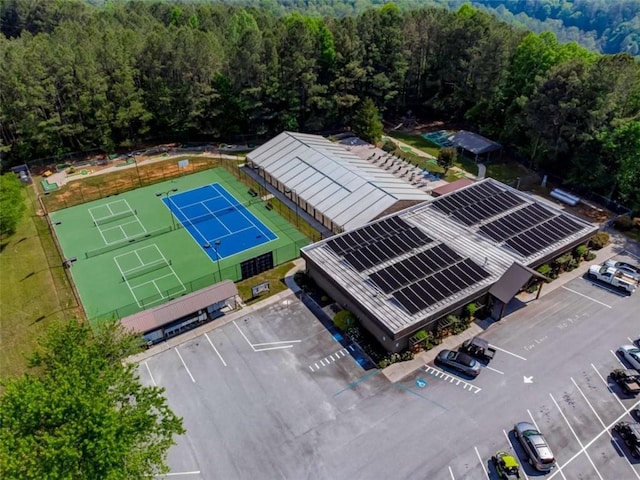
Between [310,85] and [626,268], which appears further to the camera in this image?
[310,85]

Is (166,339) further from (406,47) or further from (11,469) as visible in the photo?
(406,47)

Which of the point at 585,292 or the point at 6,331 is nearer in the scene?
the point at 6,331

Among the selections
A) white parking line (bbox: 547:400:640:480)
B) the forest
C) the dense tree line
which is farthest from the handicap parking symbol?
the forest

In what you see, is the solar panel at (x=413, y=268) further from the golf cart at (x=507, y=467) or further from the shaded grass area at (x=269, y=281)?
the golf cart at (x=507, y=467)

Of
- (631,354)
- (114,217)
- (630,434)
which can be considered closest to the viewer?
(630,434)

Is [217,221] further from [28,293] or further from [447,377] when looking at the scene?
[447,377]

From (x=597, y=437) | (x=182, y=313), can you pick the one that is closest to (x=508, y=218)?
(x=597, y=437)

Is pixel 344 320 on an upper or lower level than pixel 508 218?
lower

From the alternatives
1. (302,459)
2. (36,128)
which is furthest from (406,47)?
(302,459)

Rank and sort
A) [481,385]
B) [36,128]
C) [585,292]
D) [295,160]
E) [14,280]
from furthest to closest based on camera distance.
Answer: [36,128], [295,160], [14,280], [585,292], [481,385]
